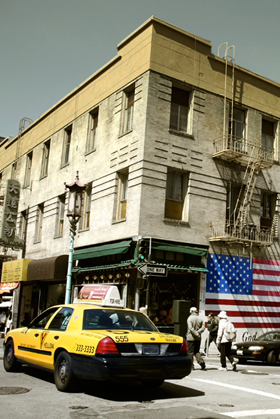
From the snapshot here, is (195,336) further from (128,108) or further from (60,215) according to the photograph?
(60,215)

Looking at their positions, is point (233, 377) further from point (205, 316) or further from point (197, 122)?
point (197, 122)

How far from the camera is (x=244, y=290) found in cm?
2125

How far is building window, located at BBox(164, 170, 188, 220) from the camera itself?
800 inches

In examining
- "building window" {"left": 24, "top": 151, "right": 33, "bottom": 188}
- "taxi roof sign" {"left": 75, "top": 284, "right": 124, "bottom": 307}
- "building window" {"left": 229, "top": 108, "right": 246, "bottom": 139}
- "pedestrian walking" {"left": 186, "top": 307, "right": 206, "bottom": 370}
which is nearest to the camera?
"pedestrian walking" {"left": 186, "top": 307, "right": 206, "bottom": 370}

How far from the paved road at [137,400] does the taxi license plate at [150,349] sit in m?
0.75

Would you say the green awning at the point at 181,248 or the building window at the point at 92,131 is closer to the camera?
the green awning at the point at 181,248

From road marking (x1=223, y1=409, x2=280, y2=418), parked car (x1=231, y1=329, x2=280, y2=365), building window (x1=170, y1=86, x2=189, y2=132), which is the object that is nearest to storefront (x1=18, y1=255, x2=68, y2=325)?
building window (x1=170, y1=86, x2=189, y2=132)

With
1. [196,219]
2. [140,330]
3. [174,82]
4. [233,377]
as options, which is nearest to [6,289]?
[196,219]

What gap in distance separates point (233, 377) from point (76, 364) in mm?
5571

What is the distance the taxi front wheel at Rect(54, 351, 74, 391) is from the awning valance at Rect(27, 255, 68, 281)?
1598 centimetres

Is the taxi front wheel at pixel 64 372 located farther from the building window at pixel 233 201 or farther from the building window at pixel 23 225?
the building window at pixel 23 225

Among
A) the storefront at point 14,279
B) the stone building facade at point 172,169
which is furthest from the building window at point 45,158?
the storefront at point 14,279

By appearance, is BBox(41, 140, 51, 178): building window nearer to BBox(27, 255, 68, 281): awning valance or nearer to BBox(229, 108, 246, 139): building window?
BBox(27, 255, 68, 281): awning valance

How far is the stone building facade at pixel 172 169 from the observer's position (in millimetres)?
19781
